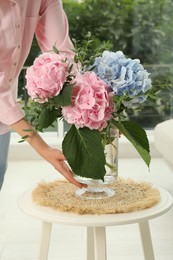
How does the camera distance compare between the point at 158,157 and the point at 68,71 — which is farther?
the point at 158,157

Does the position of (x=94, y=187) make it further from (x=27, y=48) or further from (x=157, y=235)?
(x=157, y=235)

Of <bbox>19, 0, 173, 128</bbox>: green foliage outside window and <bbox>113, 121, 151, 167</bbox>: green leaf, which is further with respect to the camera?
<bbox>19, 0, 173, 128</bbox>: green foliage outside window

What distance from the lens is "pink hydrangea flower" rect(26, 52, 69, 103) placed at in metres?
1.27

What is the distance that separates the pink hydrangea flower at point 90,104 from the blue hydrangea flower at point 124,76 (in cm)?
3

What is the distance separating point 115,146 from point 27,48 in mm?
523

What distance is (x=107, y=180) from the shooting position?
142 cm

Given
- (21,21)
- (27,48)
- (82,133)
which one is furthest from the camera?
(27,48)

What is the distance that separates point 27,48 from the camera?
67.1 inches

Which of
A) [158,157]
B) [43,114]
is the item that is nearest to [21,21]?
[43,114]

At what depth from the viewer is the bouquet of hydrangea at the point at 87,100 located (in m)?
1.28

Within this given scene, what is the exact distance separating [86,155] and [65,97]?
160mm

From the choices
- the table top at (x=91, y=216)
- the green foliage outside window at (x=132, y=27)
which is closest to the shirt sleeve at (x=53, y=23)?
the table top at (x=91, y=216)

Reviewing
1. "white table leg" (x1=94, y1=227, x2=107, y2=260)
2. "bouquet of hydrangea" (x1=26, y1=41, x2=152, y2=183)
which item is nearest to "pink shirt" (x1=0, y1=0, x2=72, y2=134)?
"bouquet of hydrangea" (x1=26, y1=41, x2=152, y2=183)

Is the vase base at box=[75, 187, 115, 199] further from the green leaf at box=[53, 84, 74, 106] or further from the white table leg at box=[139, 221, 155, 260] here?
the green leaf at box=[53, 84, 74, 106]
